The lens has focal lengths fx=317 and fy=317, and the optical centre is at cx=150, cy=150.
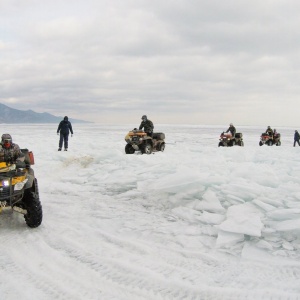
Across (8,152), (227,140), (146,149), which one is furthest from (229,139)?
(8,152)

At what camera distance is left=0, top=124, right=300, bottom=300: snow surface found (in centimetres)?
299

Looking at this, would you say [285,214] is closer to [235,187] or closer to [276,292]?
[235,187]

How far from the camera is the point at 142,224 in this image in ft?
15.6

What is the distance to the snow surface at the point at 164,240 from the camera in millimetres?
2992

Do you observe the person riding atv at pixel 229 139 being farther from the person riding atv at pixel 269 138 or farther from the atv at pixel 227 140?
the person riding atv at pixel 269 138

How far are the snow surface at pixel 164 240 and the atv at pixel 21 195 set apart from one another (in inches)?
8.5

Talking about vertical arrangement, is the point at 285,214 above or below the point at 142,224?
above

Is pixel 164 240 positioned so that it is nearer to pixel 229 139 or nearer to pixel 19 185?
pixel 19 185

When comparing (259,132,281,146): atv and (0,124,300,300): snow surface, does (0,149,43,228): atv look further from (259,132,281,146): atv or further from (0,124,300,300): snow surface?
(259,132,281,146): atv

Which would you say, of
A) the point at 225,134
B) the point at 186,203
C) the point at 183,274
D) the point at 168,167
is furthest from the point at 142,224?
the point at 225,134

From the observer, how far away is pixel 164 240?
13.6 ft

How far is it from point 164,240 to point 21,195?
2055 millimetres

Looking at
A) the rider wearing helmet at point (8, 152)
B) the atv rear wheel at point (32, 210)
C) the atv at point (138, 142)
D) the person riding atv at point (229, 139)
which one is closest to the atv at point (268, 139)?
the person riding atv at point (229, 139)

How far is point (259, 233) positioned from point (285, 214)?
2.22ft
